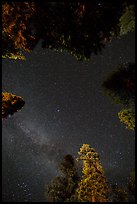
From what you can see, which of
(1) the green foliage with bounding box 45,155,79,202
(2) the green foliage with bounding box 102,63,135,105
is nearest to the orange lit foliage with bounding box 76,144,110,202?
(1) the green foliage with bounding box 45,155,79,202

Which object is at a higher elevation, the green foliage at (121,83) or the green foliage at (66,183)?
the green foliage at (121,83)

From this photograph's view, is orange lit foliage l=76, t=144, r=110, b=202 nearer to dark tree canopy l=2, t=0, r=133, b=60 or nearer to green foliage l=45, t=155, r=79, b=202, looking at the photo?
green foliage l=45, t=155, r=79, b=202

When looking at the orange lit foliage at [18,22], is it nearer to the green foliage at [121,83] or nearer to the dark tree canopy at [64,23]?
the dark tree canopy at [64,23]

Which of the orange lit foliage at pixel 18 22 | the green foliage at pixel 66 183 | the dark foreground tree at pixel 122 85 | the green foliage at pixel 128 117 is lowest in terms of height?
the green foliage at pixel 66 183

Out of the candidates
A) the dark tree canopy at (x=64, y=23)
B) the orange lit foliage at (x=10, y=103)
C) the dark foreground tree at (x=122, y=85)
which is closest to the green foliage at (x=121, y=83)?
the dark foreground tree at (x=122, y=85)

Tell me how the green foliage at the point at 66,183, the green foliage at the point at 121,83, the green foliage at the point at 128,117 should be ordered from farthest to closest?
the green foliage at the point at 66,183, the green foliage at the point at 128,117, the green foliage at the point at 121,83

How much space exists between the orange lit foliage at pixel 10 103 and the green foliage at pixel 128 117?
5966mm

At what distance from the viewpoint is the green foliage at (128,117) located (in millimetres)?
14867

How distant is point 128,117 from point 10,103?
6880 mm

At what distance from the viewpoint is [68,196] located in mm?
24859

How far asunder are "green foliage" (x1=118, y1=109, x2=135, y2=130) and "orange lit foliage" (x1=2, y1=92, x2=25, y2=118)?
5966 millimetres

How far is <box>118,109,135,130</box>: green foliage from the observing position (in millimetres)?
14867

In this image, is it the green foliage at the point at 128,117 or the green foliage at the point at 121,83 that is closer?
the green foliage at the point at 121,83

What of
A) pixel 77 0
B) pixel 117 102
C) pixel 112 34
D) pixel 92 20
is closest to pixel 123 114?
pixel 117 102
